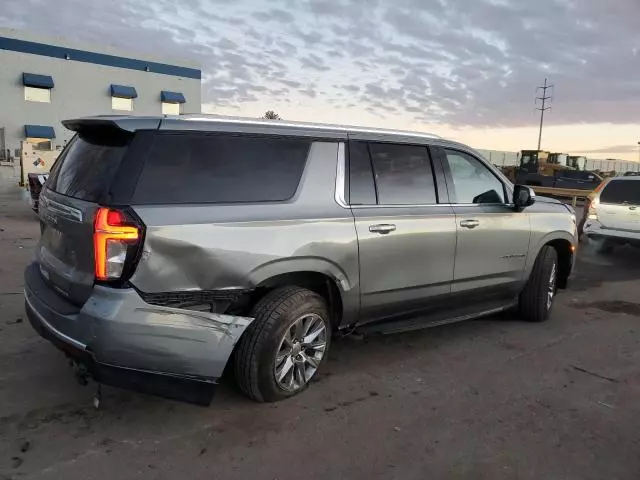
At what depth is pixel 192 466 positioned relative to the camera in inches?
115

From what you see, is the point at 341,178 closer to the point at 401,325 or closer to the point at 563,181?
the point at 401,325

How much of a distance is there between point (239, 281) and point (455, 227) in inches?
82.8

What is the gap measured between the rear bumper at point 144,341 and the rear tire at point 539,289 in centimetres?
349

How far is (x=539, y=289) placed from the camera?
18.4ft

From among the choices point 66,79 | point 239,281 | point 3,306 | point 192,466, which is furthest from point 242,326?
point 66,79

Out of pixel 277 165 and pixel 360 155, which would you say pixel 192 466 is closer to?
pixel 277 165

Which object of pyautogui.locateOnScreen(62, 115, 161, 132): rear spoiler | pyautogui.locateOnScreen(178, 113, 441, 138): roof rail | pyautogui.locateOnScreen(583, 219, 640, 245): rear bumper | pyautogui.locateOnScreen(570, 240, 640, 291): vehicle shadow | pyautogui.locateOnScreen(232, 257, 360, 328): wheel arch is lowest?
pyautogui.locateOnScreen(570, 240, 640, 291): vehicle shadow

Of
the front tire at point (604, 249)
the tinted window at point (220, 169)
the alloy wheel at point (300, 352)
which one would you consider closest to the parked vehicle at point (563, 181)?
the front tire at point (604, 249)

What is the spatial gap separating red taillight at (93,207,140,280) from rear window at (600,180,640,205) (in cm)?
907

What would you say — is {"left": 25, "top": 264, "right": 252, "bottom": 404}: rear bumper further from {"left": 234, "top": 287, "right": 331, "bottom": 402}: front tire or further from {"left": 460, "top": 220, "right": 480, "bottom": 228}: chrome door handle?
{"left": 460, "top": 220, "right": 480, "bottom": 228}: chrome door handle

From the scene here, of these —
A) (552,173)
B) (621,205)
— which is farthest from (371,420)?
(552,173)

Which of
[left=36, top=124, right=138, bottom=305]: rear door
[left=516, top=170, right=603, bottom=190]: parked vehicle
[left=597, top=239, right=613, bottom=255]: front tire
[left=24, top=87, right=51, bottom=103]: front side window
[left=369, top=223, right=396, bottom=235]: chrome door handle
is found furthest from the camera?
[left=24, top=87, right=51, bottom=103]: front side window

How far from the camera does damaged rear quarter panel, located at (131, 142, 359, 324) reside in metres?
3.02

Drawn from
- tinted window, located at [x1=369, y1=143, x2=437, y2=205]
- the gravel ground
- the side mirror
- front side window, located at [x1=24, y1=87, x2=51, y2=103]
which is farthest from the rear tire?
front side window, located at [x1=24, y1=87, x2=51, y2=103]
